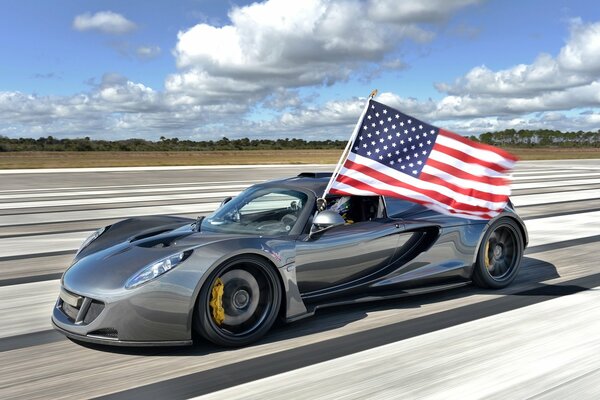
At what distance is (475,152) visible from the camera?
5484 mm

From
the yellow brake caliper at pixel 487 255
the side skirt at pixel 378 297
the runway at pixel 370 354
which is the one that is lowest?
the runway at pixel 370 354

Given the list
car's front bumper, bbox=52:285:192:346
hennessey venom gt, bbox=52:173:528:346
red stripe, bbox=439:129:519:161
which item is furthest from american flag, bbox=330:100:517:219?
car's front bumper, bbox=52:285:192:346

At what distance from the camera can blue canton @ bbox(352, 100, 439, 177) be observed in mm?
5387

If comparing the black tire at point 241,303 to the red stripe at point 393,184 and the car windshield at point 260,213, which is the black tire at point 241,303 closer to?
the car windshield at point 260,213

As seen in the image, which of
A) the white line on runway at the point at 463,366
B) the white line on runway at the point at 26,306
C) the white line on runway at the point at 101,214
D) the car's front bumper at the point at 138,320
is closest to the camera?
the white line on runway at the point at 463,366

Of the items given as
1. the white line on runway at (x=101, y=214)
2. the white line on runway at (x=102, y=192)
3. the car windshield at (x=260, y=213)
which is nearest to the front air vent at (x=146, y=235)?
the car windshield at (x=260, y=213)

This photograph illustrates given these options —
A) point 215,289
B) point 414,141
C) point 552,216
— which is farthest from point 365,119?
point 552,216

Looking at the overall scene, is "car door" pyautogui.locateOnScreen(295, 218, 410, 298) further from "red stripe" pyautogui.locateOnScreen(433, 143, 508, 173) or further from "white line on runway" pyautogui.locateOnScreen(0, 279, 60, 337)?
"white line on runway" pyautogui.locateOnScreen(0, 279, 60, 337)

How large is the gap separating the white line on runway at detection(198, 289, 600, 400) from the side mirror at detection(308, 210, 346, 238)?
98 centimetres

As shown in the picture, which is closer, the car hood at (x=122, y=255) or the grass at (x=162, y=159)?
the car hood at (x=122, y=255)

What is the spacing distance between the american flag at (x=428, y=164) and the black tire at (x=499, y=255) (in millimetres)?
461

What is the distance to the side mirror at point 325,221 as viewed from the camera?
454 cm

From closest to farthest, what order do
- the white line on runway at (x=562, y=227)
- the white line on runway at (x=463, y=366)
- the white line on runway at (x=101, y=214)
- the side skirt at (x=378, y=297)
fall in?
the white line on runway at (x=463, y=366)
the side skirt at (x=378, y=297)
the white line on runway at (x=562, y=227)
the white line on runway at (x=101, y=214)

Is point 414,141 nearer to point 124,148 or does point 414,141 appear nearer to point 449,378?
point 449,378
